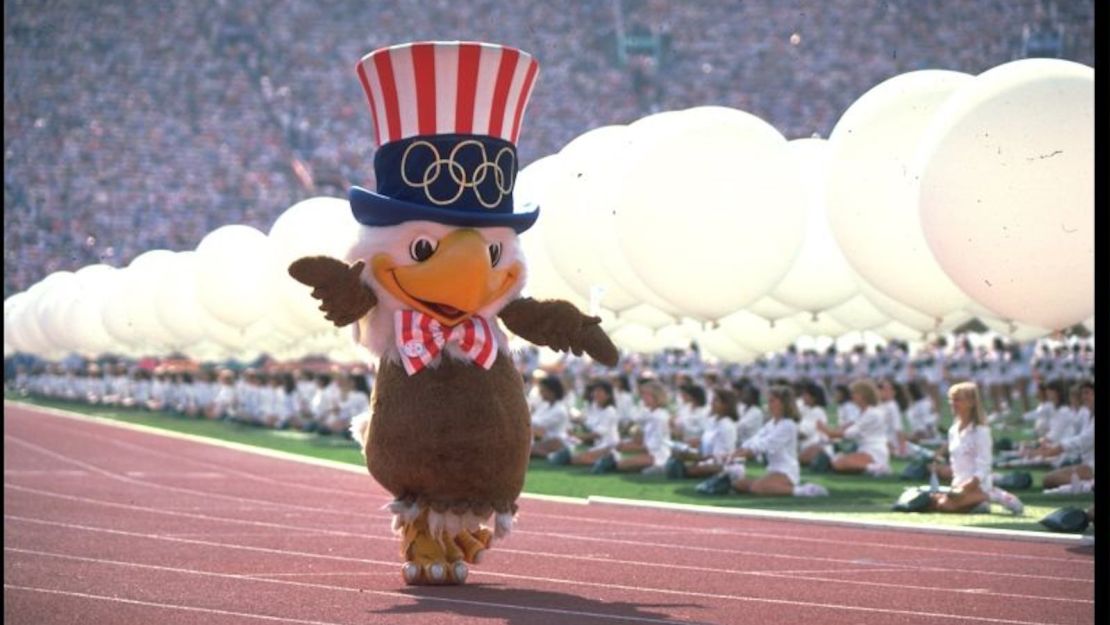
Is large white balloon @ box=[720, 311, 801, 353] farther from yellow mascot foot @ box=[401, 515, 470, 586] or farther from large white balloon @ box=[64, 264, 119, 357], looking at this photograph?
large white balloon @ box=[64, 264, 119, 357]

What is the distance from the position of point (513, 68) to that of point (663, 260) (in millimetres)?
4653

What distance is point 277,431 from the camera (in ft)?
94.1

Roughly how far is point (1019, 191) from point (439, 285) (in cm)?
293

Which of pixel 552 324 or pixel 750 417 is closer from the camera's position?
pixel 552 324

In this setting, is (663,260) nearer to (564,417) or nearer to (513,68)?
(513,68)

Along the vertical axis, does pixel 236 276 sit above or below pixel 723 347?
above

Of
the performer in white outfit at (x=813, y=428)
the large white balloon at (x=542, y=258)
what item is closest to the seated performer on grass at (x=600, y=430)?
the performer in white outfit at (x=813, y=428)

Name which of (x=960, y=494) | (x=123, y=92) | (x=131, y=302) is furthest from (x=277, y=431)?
(x=123, y=92)

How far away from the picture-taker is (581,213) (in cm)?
1516

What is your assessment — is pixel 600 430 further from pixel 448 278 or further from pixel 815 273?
pixel 448 278

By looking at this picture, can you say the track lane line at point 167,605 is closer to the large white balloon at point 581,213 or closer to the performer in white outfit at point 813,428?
the large white balloon at point 581,213

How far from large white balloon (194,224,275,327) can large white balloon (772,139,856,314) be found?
713cm

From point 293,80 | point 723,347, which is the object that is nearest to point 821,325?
point 723,347

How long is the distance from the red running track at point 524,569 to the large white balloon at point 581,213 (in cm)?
213
